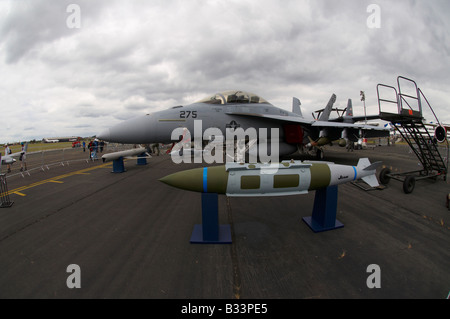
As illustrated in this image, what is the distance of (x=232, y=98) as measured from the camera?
716cm

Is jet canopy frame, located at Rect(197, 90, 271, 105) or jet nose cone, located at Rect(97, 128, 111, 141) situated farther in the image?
jet canopy frame, located at Rect(197, 90, 271, 105)

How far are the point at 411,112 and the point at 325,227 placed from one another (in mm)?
5239

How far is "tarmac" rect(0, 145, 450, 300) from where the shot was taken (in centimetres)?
211

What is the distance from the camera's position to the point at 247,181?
312cm

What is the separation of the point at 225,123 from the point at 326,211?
4657 millimetres

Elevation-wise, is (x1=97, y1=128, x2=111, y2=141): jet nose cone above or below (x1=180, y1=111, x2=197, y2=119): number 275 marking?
below

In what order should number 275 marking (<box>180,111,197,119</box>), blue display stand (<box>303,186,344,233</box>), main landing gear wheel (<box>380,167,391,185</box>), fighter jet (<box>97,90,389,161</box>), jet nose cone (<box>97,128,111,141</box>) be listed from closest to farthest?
blue display stand (<box>303,186,344,233</box>)
jet nose cone (<box>97,128,111,141</box>)
fighter jet (<box>97,90,389,161</box>)
main landing gear wheel (<box>380,167,391,185</box>)
number 275 marking (<box>180,111,197,119</box>)

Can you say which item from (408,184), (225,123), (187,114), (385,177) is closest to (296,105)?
(385,177)

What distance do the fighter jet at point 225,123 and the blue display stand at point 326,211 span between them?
4284 mm

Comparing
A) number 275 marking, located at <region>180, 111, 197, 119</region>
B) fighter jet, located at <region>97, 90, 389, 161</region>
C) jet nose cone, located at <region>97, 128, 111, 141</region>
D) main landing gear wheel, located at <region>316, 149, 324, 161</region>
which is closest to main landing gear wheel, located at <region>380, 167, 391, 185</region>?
fighter jet, located at <region>97, 90, 389, 161</region>

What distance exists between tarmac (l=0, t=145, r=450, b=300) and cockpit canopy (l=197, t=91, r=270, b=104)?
13.4ft

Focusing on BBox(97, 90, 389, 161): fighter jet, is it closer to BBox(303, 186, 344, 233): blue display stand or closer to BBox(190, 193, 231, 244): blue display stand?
BBox(190, 193, 231, 244): blue display stand

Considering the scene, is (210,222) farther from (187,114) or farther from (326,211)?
(187,114)

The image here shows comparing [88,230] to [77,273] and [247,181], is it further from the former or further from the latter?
[247,181]
